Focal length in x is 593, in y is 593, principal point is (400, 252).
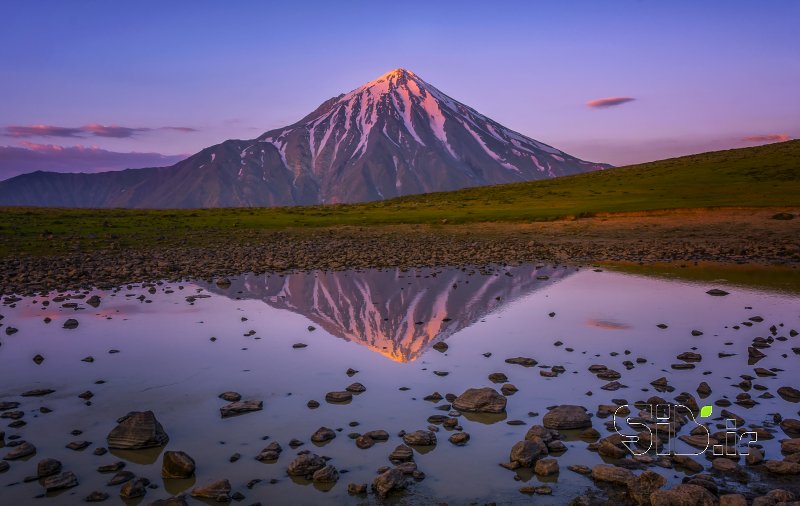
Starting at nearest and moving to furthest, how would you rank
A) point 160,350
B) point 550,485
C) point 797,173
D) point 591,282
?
1. point 550,485
2. point 160,350
3. point 591,282
4. point 797,173

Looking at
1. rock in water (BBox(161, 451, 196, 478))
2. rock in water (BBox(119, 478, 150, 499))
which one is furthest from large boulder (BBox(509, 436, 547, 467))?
rock in water (BBox(119, 478, 150, 499))

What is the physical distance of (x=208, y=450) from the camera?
979 cm

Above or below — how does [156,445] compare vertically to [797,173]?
below

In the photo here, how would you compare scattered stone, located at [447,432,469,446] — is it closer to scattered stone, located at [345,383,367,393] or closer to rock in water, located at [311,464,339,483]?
rock in water, located at [311,464,339,483]

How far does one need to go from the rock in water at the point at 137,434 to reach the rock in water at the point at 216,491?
2.15 meters

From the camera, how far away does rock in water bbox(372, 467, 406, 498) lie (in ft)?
26.6

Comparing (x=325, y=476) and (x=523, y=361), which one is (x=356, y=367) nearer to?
(x=523, y=361)

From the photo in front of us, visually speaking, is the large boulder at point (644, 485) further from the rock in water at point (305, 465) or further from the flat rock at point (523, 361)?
the flat rock at point (523, 361)

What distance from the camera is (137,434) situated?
10.0 m

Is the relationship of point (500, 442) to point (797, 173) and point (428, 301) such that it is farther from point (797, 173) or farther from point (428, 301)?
point (797, 173)

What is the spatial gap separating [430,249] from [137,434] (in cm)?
3381

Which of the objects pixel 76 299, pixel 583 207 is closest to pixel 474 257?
pixel 76 299

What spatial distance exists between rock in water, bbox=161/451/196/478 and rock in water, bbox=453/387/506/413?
4893 millimetres

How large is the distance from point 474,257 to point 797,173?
222 feet
